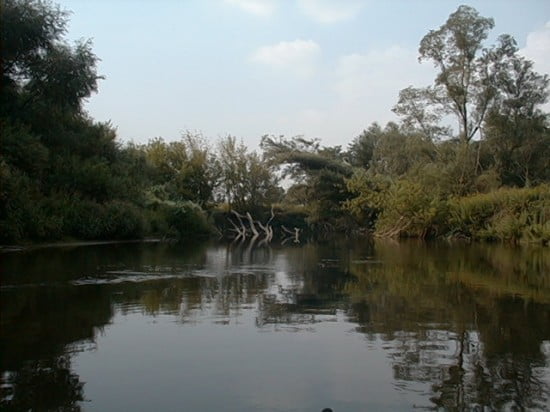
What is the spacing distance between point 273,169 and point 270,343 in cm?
4468

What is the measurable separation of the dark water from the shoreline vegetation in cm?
1301

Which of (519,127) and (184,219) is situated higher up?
(519,127)

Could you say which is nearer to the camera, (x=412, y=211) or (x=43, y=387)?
(x=43, y=387)

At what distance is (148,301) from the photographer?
34.3 ft

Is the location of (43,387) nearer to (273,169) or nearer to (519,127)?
(519,127)

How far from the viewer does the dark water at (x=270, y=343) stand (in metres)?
5.23

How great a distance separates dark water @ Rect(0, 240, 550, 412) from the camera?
5227 mm

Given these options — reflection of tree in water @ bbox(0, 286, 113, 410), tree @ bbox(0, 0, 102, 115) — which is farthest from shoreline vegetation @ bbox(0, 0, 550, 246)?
reflection of tree in water @ bbox(0, 286, 113, 410)

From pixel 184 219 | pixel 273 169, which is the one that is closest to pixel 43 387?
pixel 184 219

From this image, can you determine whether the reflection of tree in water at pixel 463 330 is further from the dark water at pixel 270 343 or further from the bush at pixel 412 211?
the bush at pixel 412 211

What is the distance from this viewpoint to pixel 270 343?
738cm

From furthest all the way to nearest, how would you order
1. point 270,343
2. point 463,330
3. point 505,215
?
point 505,215
point 463,330
point 270,343

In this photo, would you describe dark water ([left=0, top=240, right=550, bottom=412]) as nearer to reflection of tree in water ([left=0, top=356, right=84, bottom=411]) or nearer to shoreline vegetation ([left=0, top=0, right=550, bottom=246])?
reflection of tree in water ([left=0, top=356, right=84, bottom=411])

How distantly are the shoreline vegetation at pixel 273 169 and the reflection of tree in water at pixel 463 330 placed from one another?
15.5 metres
